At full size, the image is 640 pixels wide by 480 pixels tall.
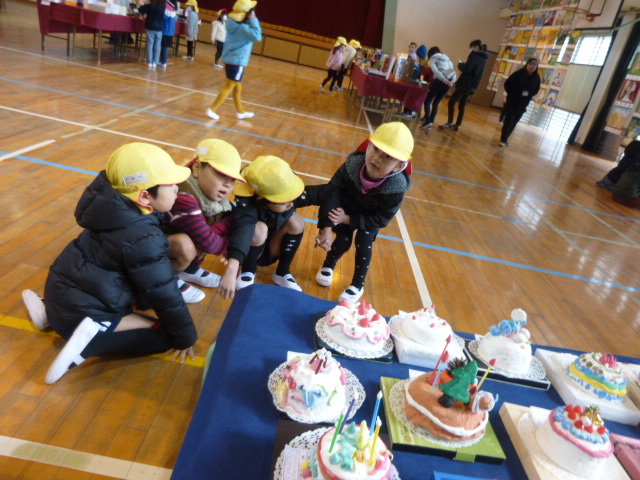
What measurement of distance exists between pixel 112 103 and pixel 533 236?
5.23 meters

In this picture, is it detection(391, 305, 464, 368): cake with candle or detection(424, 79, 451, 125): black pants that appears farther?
detection(424, 79, 451, 125): black pants

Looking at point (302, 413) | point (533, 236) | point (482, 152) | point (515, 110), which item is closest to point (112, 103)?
point (533, 236)

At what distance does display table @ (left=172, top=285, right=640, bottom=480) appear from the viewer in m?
1.13

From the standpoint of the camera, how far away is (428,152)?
7324 mm

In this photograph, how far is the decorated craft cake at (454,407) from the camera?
4.03 ft

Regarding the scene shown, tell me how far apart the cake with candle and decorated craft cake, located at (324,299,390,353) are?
69 millimetres

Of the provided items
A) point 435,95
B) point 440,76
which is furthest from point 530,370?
point 435,95

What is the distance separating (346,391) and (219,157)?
115 cm

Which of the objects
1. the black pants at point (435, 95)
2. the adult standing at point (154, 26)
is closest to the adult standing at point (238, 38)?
the adult standing at point (154, 26)

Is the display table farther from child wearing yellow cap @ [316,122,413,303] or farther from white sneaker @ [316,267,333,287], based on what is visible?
white sneaker @ [316,267,333,287]

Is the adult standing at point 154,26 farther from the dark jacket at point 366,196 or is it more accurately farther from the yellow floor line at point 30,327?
the yellow floor line at point 30,327

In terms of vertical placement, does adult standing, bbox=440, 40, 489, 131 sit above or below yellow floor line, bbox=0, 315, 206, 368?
above

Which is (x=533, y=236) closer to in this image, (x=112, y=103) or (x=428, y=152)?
(x=428, y=152)

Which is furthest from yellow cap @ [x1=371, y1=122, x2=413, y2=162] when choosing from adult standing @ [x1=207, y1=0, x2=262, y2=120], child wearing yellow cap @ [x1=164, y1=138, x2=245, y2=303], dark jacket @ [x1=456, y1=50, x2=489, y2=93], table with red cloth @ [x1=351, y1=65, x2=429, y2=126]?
dark jacket @ [x1=456, y1=50, x2=489, y2=93]
